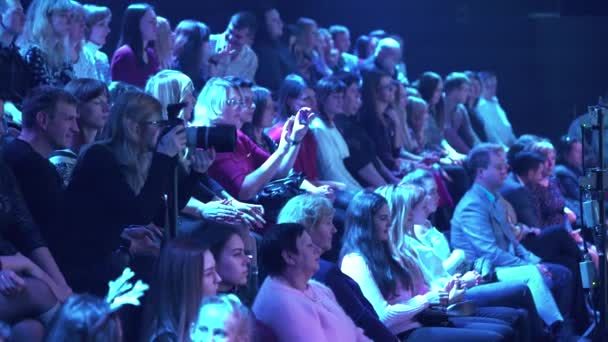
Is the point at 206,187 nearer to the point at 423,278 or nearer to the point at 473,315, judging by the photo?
the point at 423,278

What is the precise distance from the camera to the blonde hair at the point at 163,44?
5.96 meters

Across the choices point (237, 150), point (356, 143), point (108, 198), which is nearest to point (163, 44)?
point (356, 143)

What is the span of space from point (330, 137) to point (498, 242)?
1.12m

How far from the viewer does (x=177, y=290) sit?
312 centimetres

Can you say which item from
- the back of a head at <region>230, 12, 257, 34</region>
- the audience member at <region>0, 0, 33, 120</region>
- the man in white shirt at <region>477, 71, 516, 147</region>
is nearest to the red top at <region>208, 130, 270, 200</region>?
the audience member at <region>0, 0, 33, 120</region>

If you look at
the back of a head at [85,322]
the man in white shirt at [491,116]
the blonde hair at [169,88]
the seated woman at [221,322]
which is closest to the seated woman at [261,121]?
the blonde hair at [169,88]

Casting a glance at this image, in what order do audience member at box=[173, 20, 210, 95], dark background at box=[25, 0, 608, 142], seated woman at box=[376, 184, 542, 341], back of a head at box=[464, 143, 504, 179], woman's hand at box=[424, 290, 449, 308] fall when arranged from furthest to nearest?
dark background at box=[25, 0, 608, 142] < audience member at box=[173, 20, 210, 95] < back of a head at box=[464, 143, 504, 179] < seated woman at box=[376, 184, 542, 341] < woman's hand at box=[424, 290, 449, 308]

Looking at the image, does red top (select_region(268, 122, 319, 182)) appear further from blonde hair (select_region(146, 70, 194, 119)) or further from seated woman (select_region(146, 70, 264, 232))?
blonde hair (select_region(146, 70, 194, 119))

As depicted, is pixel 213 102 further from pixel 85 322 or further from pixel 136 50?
pixel 85 322

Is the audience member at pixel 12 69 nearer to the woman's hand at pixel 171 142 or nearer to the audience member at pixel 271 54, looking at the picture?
the woman's hand at pixel 171 142

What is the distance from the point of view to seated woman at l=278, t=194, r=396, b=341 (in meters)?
4.06

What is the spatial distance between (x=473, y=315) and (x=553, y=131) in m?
5.96

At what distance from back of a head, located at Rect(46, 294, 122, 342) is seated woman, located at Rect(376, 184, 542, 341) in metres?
2.31

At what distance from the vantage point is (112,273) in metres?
3.56
